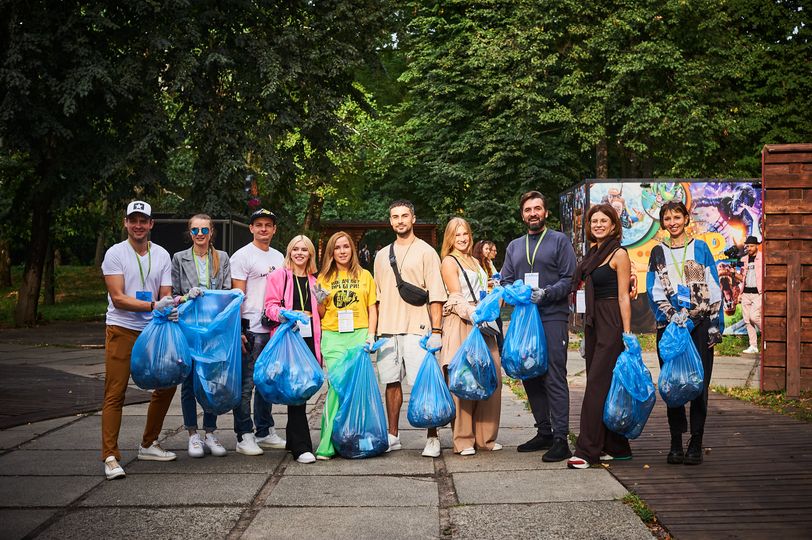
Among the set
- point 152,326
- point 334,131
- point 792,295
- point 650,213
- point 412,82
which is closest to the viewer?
point 152,326

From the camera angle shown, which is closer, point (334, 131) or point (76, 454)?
point (76, 454)

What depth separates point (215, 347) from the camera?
6.82 m

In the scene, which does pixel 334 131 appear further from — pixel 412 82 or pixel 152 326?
pixel 152 326

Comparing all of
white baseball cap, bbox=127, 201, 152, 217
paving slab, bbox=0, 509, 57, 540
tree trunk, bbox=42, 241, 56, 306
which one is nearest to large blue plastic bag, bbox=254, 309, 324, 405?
white baseball cap, bbox=127, 201, 152, 217

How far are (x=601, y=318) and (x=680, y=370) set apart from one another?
0.65 m

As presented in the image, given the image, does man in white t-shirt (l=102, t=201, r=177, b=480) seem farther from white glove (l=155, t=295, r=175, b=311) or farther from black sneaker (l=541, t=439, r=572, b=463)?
black sneaker (l=541, t=439, r=572, b=463)

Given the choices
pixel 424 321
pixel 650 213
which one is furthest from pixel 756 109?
pixel 424 321

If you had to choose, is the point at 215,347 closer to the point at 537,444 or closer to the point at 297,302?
the point at 297,302

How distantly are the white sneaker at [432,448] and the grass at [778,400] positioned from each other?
3643 mm

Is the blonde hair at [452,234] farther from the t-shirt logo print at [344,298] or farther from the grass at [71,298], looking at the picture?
the grass at [71,298]

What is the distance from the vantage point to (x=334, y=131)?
2189 cm

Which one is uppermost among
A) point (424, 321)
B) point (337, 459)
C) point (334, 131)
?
point (334, 131)

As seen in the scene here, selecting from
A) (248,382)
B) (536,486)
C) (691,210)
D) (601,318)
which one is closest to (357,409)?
(248,382)

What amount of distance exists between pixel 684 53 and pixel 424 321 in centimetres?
2422
